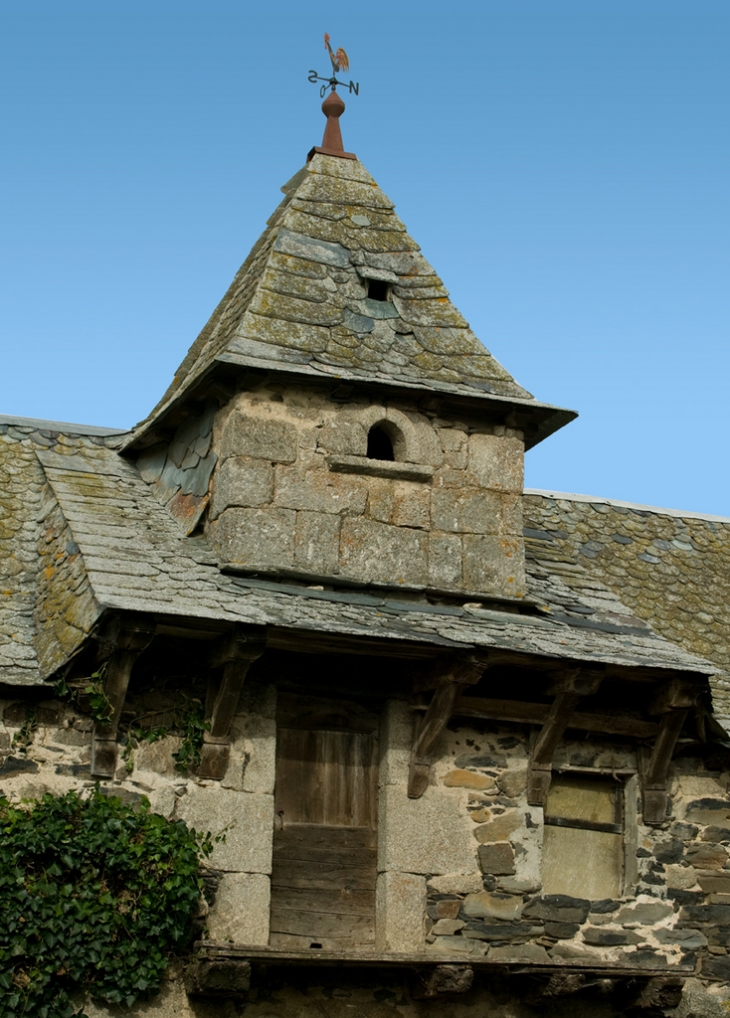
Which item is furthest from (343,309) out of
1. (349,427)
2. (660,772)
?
(660,772)

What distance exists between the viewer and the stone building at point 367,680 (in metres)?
9.80

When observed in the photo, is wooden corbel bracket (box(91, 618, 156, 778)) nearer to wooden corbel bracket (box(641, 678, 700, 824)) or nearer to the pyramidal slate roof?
the pyramidal slate roof

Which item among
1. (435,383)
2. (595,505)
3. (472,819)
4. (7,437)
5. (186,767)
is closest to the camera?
(186,767)

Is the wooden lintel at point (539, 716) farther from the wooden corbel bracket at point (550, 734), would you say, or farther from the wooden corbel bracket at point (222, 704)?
the wooden corbel bracket at point (222, 704)

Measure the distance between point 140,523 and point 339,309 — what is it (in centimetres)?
223

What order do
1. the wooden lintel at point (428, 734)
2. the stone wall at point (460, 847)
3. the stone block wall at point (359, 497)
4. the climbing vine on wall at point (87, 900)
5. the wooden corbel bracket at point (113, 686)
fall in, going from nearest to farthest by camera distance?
the climbing vine on wall at point (87, 900), the wooden corbel bracket at point (113, 686), the stone wall at point (460, 847), the wooden lintel at point (428, 734), the stone block wall at point (359, 497)

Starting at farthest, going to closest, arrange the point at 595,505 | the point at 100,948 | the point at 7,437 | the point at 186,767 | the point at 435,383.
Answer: the point at 595,505 → the point at 7,437 → the point at 435,383 → the point at 186,767 → the point at 100,948

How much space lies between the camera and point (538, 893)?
34.8ft

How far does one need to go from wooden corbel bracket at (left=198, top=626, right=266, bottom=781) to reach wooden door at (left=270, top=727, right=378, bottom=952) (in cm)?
62

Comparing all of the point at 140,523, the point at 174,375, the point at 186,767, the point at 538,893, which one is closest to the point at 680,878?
the point at 538,893

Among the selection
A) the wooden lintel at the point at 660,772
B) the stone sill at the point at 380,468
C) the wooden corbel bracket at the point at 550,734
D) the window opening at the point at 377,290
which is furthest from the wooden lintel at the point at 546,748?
the window opening at the point at 377,290

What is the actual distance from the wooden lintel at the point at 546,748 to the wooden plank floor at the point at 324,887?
120 cm

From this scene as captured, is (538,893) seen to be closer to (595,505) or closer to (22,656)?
(22,656)

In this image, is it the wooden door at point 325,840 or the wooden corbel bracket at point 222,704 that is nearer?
the wooden corbel bracket at point 222,704
